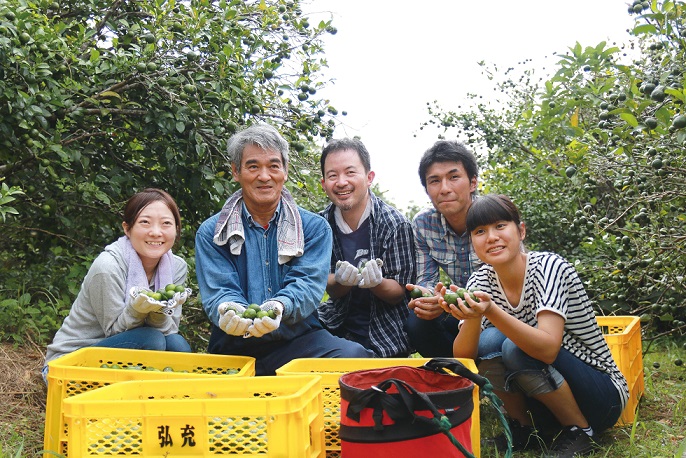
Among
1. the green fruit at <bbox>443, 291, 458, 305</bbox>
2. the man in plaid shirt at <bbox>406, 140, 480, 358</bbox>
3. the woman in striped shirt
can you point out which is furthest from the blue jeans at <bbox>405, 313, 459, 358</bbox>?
the green fruit at <bbox>443, 291, 458, 305</bbox>

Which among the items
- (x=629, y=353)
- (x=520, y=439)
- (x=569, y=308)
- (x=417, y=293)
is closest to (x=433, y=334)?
(x=417, y=293)

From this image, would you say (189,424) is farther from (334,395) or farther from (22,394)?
(22,394)

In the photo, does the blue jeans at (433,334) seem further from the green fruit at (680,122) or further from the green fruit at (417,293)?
the green fruit at (680,122)

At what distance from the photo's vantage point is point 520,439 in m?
2.97

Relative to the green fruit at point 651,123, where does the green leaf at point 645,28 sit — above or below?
above

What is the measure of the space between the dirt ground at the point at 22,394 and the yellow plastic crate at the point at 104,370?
354 mm

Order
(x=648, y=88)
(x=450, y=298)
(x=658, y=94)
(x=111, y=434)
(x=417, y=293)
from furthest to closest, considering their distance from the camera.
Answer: (x=417, y=293)
(x=648, y=88)
(x=658, y=94)
(x=450, y=298)
(x=111, y=434)

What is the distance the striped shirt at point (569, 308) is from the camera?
9.09 ft

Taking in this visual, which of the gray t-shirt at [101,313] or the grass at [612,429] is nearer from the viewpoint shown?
the grass at [612,429]

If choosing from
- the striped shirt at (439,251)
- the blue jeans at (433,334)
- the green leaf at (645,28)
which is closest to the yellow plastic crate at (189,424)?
the blue jeans at (433,334)

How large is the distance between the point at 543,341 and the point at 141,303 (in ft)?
5.59

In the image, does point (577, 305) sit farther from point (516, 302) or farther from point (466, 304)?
point (466, 304)

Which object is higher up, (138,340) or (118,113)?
(118,113)

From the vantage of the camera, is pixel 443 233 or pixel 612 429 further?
pixel 443 233
